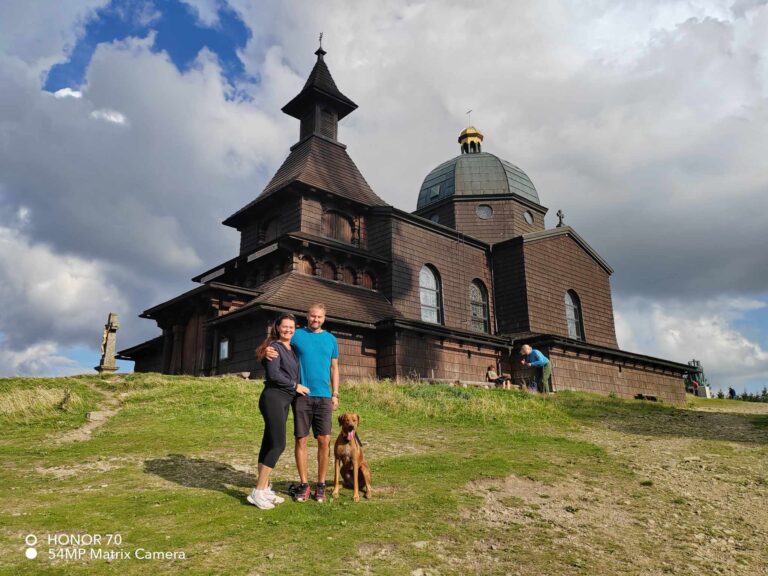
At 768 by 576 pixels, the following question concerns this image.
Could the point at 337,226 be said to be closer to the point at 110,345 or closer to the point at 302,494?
the point at 110,345

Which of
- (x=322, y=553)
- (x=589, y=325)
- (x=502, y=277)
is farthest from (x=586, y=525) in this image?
(x=589, y=325)

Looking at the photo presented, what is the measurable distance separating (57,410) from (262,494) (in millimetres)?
9396

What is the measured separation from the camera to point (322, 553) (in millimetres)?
4848

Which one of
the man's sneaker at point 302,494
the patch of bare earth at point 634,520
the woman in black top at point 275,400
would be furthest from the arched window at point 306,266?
the man's sneaker at point 302,494

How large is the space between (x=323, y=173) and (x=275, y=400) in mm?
20314

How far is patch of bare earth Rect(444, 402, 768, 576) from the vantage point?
5012 millimetres

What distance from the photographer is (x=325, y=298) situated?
2086 cm

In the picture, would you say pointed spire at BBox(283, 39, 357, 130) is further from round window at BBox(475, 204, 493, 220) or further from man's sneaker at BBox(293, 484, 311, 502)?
man's sneaker at BBox(293, 484, 311, 502)

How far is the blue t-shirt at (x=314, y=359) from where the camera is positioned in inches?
251

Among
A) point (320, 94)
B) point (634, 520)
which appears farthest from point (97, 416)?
point (320, 94)

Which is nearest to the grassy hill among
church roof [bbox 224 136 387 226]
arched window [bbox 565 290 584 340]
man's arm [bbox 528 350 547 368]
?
man's arm [bbox 528 350 547 368]

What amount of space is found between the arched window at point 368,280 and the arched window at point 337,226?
1840mm

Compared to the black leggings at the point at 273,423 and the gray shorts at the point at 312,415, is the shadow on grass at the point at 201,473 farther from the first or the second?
the gray shorts at the point at 312,415

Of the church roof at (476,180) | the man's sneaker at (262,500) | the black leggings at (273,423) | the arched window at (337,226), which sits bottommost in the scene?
the man's sneaker at (262,500)
